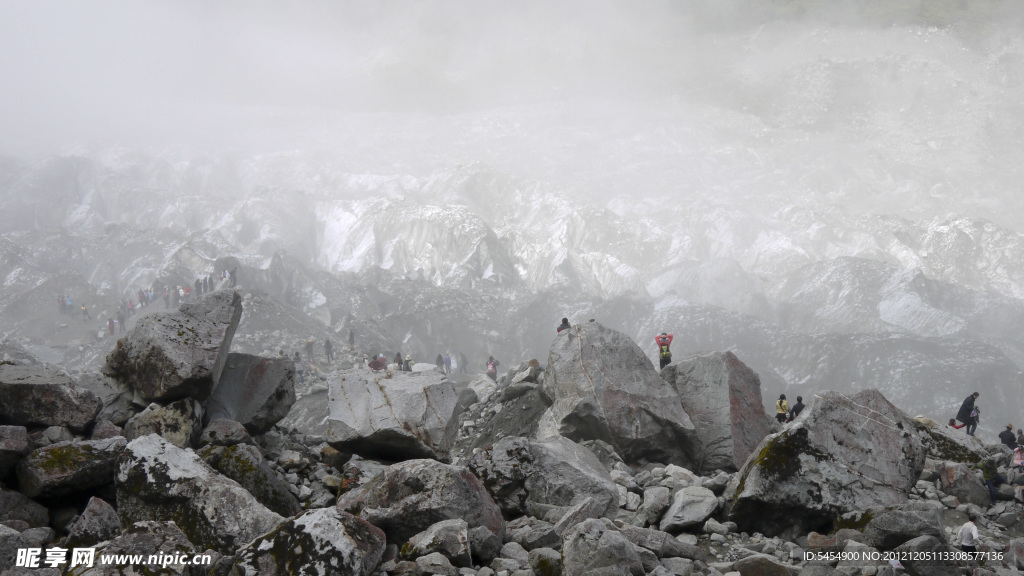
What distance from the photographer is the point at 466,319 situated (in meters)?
34.8

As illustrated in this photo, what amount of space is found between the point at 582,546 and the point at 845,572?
→ 2371 mm

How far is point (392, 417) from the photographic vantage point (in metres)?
7.89

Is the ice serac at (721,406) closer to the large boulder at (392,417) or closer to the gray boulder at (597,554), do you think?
the large boulder at (392,417)

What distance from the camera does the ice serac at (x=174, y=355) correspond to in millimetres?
7207

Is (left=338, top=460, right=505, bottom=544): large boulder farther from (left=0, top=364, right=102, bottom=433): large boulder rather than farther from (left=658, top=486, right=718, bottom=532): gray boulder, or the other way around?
(left=0, top=364, right=102, bottom=433): large boulder

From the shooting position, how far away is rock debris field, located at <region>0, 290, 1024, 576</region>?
5031 mm

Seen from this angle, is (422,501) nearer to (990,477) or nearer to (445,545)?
(445,545)

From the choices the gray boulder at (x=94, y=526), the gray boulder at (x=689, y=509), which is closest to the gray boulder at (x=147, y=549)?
the gray boulder at (x=94, y=526)

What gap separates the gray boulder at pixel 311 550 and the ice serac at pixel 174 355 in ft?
11.0

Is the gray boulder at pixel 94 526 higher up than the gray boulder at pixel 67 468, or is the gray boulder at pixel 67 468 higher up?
the gray boulder at pixel 67 468

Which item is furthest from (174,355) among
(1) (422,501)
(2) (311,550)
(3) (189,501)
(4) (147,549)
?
(2) (311,550)

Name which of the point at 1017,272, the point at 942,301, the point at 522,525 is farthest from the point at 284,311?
the point at 1017,272

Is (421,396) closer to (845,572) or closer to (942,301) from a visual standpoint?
(845,572)

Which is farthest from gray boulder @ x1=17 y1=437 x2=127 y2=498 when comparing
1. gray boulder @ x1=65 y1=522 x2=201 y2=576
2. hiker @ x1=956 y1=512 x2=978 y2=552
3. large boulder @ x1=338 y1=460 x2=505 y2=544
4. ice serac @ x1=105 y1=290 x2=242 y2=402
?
hiker @ x1=956 y1=512 x2=978 y2=552
